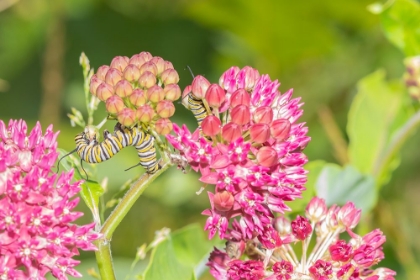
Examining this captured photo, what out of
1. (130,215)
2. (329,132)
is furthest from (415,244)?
(130,215)

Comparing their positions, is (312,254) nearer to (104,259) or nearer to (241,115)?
(241,115)

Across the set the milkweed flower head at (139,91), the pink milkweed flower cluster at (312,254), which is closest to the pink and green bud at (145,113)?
the milkweed flower head at (139,91)

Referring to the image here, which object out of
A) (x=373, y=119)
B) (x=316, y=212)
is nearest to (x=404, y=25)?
(x=373, y=119)

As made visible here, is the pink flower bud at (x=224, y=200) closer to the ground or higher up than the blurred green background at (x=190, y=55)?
closer to the ground

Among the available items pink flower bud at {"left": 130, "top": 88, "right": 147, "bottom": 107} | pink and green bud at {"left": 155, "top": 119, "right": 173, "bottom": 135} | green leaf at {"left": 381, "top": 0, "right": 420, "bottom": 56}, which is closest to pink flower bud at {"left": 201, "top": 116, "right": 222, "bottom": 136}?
pink and green bud at {"left": 155, "top": 119, "right": 173, "bottom": 135}

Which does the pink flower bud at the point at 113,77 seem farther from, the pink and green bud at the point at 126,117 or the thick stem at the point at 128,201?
the thick stem at the point at 128,201

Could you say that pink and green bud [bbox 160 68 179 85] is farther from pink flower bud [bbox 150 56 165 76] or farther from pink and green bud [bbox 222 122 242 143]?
pink and green bud [bbox 222 122 242 143]
